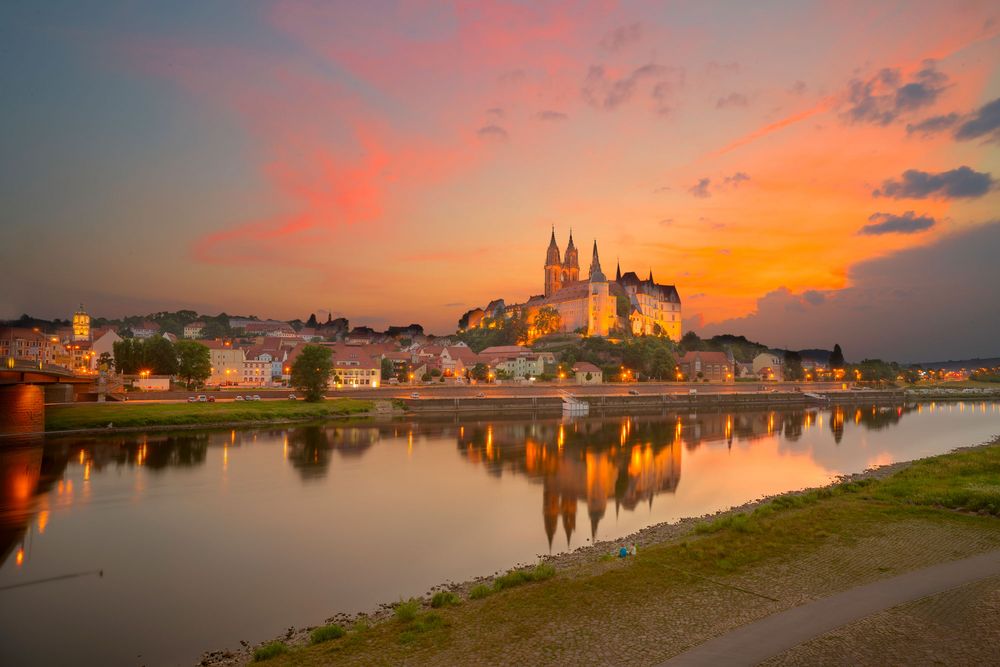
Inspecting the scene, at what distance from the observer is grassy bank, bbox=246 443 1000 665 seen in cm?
751

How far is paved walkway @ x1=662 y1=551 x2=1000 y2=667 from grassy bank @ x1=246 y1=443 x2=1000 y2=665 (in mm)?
324

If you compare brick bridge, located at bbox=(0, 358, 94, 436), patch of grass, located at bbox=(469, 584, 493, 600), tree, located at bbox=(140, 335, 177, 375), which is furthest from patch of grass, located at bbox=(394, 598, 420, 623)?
tree, located at bbox=(140, 335, 177, 375)

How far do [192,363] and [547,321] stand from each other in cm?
7015

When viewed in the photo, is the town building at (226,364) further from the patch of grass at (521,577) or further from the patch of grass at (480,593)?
the patch of grass at (480,593)

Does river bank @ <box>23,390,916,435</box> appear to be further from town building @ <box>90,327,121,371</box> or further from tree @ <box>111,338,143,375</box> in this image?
town building @ <box>90,327,121,371</box>

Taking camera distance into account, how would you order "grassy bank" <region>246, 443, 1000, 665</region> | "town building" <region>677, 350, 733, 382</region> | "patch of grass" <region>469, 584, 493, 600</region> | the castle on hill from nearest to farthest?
"grassy bank" <region>246, 443, 1000, 665</region>
"patch of grass" <region>469, 584, 493, 600</region>
"town building" <region>677, 350, 733, 382</region>
the castle on hill

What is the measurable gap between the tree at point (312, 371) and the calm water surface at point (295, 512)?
9477mm

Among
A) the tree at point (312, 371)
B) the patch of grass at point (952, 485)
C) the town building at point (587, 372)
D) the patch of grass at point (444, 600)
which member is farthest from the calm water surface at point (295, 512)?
the town building at point (587, 372)

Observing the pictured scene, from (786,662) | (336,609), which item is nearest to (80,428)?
(336,609)

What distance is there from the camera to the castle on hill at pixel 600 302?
354 feet

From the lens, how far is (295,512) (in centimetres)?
1872

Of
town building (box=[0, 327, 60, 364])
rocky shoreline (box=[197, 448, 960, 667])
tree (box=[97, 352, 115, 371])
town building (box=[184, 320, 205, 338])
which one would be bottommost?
rocky shoreline (box=[197, 448, 960, 667])

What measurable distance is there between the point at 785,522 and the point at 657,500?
7.23m

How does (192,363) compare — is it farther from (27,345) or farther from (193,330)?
(193,330)
